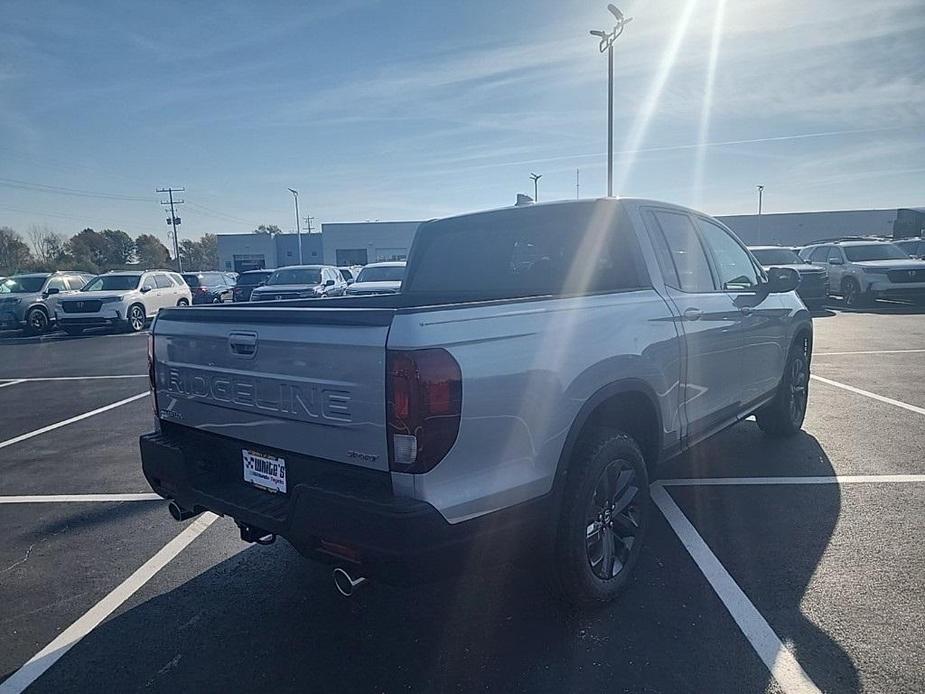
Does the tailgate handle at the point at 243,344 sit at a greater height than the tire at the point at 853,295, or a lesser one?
greater

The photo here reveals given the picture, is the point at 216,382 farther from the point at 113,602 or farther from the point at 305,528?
the point at 113,602

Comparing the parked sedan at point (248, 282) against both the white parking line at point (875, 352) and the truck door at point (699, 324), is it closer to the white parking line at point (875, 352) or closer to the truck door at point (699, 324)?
the white parking line at point (875, 352)

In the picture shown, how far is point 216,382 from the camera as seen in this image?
2.91 m

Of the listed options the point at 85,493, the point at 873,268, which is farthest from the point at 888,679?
the point at 873,268

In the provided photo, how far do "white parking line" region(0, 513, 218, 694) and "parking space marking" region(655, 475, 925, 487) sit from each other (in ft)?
11.3

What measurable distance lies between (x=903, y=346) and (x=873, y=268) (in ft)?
27.2

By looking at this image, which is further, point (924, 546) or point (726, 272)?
point (726, 272)

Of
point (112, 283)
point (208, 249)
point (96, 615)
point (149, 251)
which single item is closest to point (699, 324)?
point (96, 615)

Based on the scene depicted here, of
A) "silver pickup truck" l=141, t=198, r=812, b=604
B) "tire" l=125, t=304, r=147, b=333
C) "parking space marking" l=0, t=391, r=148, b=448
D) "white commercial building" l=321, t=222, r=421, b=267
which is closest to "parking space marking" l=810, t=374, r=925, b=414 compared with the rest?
"silver pickup truck" l=141, t=198, r=812, b=604

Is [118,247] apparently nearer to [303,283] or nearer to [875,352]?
[303,283]

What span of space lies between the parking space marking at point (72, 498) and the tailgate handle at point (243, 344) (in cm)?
259

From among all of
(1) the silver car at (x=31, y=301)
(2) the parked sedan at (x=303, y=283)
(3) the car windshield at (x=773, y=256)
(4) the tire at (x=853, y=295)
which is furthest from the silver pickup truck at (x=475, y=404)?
(1) the silver car at (x=31, y=301)

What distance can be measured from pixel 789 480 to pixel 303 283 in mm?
15472

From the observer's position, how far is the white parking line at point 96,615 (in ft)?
A: 8.72
